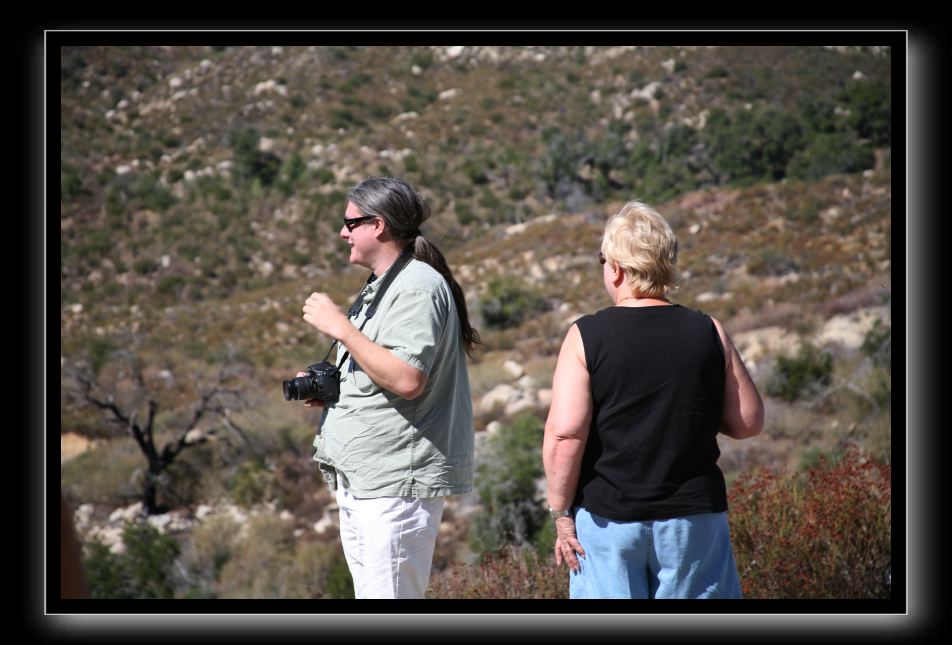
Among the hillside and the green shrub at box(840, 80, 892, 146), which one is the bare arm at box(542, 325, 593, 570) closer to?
the hillside

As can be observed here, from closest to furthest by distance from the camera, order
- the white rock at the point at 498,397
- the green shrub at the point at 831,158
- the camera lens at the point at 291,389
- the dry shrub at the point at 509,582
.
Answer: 1. the camera lens at the point at 291,389
2. the dry shrub at the point at 509,582
3. the white rock at the point at 498,397
4. the green shrub at the point at 831,158

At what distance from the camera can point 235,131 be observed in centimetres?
2380

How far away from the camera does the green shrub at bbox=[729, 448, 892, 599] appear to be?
387 cm

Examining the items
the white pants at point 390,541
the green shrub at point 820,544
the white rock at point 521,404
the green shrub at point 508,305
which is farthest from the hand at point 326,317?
the green shrub at point 508,305

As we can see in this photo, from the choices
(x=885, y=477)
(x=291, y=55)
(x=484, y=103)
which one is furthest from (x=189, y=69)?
(x=885, y=477)

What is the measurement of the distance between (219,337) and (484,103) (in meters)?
12.0

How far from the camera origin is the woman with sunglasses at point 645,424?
2066 mm

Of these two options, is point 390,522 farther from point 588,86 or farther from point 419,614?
point 588,86

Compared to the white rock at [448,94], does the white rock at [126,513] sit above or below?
below

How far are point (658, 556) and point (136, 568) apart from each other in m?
6.34

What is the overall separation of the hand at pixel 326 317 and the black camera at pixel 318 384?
0.18m

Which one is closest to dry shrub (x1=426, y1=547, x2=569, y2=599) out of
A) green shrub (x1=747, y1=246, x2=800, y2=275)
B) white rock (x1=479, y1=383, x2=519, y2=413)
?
white rock (x1=479, y1=383, x2=519, y2=413)

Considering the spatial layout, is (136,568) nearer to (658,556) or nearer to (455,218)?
(658,556)

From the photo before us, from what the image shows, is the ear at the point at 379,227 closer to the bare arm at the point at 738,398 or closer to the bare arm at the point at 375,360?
the bare arm at the point at 375,360
